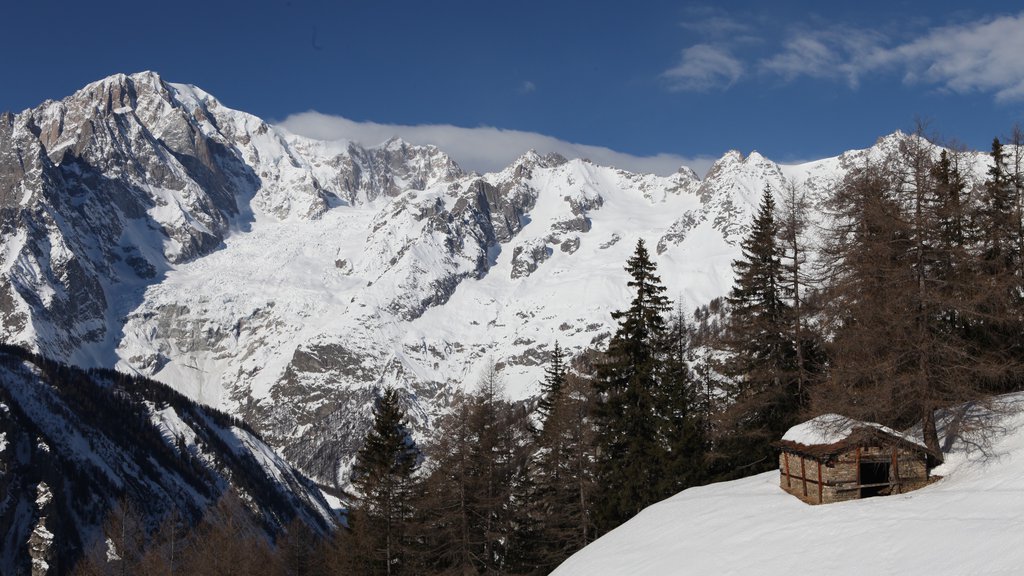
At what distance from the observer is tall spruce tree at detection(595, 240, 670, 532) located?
A: 38031 mm

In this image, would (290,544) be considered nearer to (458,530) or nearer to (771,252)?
(458,530)

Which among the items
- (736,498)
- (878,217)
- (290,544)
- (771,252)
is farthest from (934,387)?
(290,544)

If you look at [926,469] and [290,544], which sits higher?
[926,469]

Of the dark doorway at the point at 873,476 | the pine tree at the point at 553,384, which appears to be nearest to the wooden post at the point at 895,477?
the dark doorway at the point at 873,476

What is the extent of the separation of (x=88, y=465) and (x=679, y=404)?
134 meters

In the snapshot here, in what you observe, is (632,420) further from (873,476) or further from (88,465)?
(88,465)

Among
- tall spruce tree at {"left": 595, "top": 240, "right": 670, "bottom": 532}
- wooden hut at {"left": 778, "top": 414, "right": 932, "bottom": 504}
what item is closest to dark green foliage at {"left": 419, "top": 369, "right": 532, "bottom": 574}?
tall spruce tree at {"left": 595, "top": 240, "right": 670, "bottom": 532}

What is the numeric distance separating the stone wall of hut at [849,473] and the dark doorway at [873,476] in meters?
0.50

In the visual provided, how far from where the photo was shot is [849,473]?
26641 millimetres

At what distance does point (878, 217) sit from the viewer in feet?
86.1

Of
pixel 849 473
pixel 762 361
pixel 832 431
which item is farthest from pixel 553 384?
pixel 849 473

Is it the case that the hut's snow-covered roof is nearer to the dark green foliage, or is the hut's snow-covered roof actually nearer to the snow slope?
the snow slope

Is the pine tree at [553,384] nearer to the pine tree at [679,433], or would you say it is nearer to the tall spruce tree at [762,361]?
the pine tree at [679,433]

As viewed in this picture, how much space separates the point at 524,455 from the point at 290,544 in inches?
954
